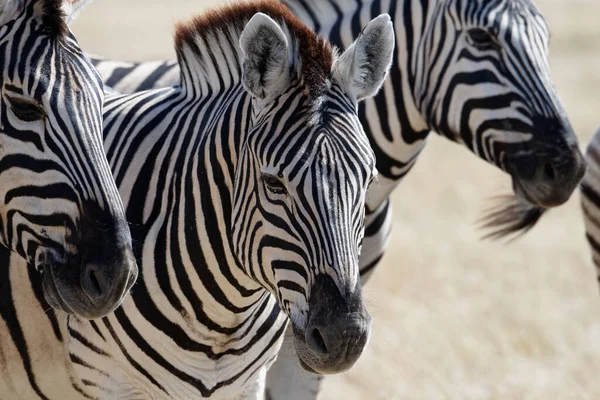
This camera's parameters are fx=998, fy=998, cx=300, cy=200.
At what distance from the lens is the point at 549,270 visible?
495 inches

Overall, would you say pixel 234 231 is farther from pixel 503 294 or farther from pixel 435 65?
pixel 503 294

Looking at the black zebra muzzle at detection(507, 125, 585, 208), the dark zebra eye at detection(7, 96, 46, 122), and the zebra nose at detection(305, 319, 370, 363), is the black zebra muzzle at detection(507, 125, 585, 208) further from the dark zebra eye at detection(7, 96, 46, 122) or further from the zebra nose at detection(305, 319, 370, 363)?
the dark zebra eye at detection(7, 96, 46, 122)

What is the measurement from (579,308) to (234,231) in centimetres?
747

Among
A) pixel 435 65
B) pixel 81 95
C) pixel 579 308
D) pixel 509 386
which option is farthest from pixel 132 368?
pixel 579 308

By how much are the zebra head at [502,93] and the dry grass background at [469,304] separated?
152cm

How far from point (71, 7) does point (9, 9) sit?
1.04 feet

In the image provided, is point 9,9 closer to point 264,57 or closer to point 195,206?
point 264,57

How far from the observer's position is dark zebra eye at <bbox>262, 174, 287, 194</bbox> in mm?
4215

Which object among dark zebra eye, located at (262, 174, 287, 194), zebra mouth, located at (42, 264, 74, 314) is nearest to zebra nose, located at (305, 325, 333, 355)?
dark zebra eye, located at (262, 174, 287, 194)

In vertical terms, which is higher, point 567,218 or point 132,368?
point 132,368

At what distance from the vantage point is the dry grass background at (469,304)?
892cm

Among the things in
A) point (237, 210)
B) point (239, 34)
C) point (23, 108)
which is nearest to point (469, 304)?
point (239, 34)

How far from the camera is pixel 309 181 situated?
13.5 ft

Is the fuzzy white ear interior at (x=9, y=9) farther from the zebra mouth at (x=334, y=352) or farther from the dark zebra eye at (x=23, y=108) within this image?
the zebra mouth at (x=334, y=352)
